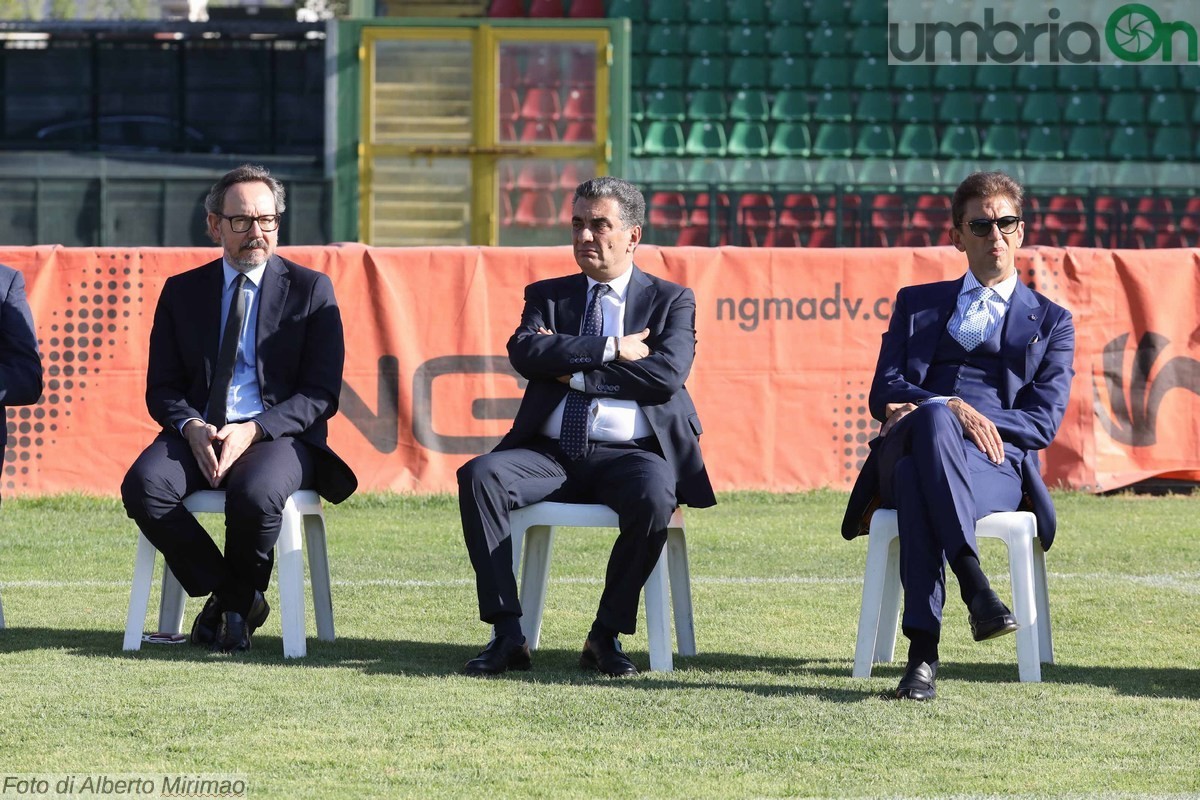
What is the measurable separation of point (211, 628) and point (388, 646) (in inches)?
22.9

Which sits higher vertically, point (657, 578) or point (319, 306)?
point (319, 306)

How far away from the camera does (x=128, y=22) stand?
743 inches

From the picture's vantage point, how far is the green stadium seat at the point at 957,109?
18.8 metres

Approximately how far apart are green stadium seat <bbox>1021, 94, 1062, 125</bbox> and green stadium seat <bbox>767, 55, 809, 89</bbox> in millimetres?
Answer: 2330

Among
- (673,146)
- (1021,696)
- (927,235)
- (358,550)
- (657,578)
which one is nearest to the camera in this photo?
(1021,696)

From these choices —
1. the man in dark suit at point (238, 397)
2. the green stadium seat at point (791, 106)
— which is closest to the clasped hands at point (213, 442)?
the man in dark suit at point (238, 397)

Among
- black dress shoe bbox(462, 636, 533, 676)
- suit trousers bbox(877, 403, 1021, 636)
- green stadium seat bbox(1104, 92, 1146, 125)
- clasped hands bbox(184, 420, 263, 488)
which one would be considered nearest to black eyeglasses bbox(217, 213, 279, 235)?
clasped hands bbox(184, 420, 263, 488)

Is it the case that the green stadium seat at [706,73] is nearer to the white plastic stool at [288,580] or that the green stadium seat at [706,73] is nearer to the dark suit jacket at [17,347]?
the dark suit jacket at [17,347]

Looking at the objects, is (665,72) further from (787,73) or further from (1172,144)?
(1172,144)

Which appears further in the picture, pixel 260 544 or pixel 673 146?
pixel 673 146

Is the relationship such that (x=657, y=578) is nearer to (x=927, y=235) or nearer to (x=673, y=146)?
(x=927, y=235)

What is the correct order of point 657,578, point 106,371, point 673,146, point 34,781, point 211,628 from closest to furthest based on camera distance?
point 34,781 → point 657,578 → point 211,628 → point 106,371 → point 673,146

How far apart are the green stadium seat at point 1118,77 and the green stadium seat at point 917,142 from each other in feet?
6.39

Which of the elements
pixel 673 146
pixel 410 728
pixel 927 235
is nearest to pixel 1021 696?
pixel 410 728
